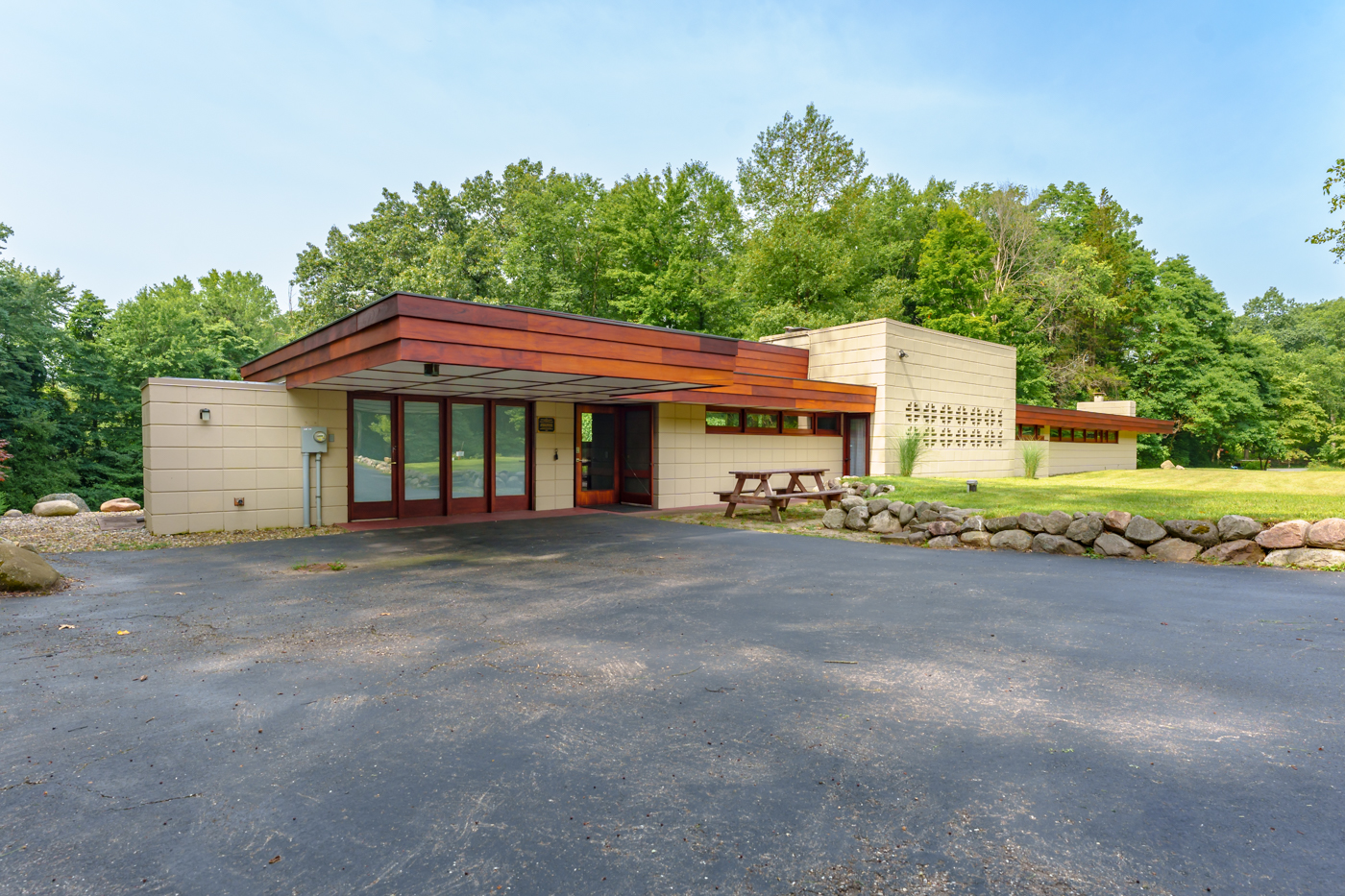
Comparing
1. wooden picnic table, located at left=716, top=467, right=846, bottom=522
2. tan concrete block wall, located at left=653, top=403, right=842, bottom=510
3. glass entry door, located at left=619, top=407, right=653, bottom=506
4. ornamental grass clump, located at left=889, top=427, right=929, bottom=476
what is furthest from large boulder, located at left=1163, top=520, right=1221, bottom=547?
ornamental grass clump, located at left=889, top=427, right=929, bottom=476

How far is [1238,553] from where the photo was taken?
23.0 ft

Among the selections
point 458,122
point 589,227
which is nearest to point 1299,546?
point 589,227

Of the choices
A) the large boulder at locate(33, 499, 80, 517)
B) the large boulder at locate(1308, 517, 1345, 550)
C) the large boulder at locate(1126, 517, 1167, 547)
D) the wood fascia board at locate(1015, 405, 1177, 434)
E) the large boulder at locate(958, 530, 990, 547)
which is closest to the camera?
the large boulder at locate(1308, 517, 1345, 550)

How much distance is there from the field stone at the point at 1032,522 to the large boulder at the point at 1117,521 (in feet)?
2.17

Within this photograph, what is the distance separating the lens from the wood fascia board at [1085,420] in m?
22.3

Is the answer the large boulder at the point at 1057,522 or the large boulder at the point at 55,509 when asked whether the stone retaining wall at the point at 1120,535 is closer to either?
the large boulder at the point at 1057,522

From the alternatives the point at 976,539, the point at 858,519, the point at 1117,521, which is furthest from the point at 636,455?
the point at 1117,521

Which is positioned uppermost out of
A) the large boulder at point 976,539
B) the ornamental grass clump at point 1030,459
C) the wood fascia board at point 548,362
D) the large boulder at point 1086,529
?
the wood fascia board at point 548,362

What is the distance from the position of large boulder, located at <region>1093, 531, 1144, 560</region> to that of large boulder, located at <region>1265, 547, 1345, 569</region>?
117cm

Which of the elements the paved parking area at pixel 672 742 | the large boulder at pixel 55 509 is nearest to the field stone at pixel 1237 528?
the paved parking area at pixel 672 742

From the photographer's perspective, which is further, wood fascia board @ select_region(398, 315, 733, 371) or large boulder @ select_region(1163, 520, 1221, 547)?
large boulder @ select_region(1163, 520, 1221, 547)

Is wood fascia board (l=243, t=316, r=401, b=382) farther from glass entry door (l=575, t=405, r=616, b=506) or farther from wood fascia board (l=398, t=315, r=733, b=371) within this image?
glass entry door (l=575, t=405, r=616, b=506)

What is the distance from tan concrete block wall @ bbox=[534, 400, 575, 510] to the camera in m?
12.4

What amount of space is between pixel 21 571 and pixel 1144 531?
11742mm
